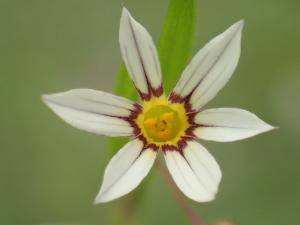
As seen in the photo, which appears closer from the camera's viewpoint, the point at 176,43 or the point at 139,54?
the point at 139,54

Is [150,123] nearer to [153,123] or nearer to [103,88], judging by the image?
[153,123]

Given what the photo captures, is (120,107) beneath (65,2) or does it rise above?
beneath

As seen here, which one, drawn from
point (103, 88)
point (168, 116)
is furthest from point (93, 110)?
point (103, 88)

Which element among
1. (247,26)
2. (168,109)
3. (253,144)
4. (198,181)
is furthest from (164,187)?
(198,181)

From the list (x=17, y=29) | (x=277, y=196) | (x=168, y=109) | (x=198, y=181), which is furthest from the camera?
(x=17, y=29)

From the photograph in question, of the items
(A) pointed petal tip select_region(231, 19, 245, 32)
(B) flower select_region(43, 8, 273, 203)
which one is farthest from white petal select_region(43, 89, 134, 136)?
(A) pointed petal tip select_region(231, 19, 245, 32)

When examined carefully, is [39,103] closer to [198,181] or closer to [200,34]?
[200,34]

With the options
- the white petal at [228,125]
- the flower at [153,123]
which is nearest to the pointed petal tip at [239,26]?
the flower at [153,123]
